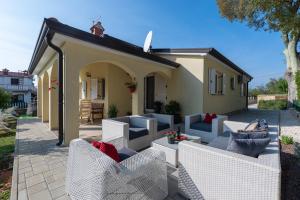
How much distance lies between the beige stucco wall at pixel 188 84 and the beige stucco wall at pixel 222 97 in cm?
32

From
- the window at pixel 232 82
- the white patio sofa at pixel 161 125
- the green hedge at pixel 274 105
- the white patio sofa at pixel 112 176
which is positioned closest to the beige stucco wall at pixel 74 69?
the white patio sofa at pixel 161 125

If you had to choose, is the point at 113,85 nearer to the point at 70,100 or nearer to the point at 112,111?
the point at 112,111

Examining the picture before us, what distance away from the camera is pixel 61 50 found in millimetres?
4984

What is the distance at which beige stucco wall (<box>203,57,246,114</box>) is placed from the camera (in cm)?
881

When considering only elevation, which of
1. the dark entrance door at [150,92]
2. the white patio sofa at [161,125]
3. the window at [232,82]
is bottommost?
the white patio sofa at [161,125]

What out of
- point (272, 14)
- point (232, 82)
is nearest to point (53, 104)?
point (272, 14)

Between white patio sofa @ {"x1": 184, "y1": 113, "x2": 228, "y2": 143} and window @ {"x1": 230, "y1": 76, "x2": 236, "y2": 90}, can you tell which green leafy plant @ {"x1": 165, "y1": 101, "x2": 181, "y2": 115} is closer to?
white patio sofa @ {"x1": 184, "y1": 113, "x2": 228, "y2": 143}

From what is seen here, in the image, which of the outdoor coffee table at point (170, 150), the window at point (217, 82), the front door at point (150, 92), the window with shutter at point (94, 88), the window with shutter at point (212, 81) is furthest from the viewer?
the front door at point (150, 92)

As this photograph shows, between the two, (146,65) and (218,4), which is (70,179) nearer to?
(146,65)

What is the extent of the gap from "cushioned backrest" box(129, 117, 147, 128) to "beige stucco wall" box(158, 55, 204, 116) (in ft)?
14.1

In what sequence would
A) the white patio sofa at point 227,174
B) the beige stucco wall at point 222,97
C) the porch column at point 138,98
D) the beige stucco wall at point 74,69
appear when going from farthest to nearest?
the beige stucco wall at point 222,97, the porch column at point 138,98, the beige stucco wall at point 74,69, the white patio sofa at point 227,174

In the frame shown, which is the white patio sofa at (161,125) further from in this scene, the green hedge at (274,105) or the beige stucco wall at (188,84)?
the green hedge at (274,105)

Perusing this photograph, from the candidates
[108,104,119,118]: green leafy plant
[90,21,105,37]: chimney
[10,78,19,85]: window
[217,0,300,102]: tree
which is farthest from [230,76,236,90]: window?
[10,78,19,85]: window

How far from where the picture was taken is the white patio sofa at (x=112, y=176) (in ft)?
6.46
